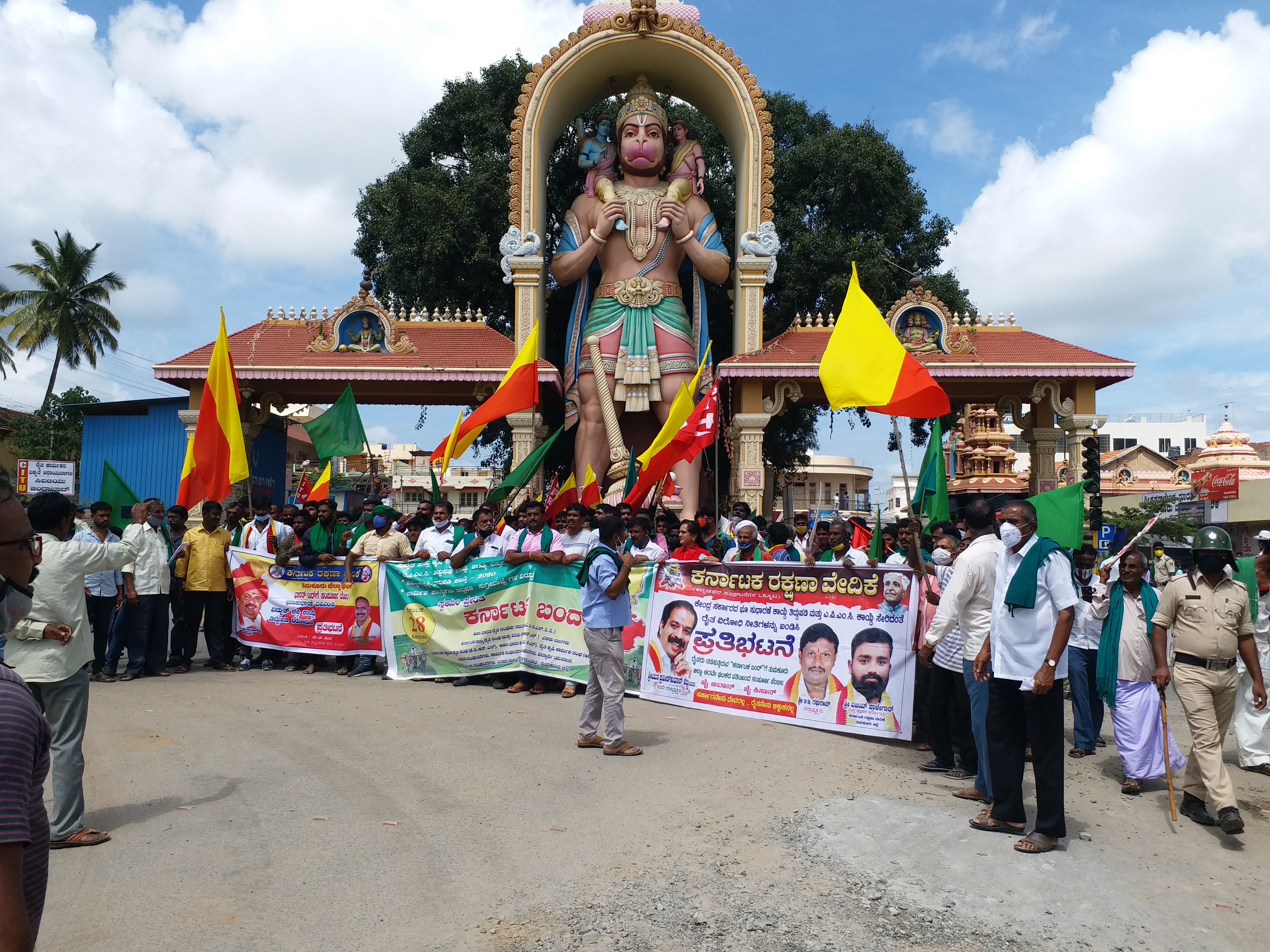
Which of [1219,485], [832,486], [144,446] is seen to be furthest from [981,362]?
[832,486]

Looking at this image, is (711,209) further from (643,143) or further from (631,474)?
(631,474)

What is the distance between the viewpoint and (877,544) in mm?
7977

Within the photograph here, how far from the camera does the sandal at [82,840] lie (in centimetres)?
468

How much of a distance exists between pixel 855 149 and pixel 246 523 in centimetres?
1405

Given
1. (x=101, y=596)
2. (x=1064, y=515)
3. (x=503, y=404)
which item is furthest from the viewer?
(x=503, y=404)

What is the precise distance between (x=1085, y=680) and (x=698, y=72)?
12471 millimetres

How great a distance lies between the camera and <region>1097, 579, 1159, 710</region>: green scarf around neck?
21.4ft

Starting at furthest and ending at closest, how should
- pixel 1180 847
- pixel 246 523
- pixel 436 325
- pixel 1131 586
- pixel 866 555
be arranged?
pixel 436 325 → pixel 246 523 → pixel 866 555 → pixel 1131 586 → pixel 1180 847

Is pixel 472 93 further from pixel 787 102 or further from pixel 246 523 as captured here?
pixel 246 523

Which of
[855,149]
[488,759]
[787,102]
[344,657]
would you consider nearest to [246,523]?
[344,657]

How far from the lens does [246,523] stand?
1095 cm

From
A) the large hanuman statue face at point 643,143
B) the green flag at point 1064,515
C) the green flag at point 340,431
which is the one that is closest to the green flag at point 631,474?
the green flag at point 340,431

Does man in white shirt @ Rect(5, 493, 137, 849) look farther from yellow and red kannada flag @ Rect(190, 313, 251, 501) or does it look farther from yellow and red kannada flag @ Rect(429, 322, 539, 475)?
yellow and red kannada flag @ Rect(429, 322, 539, 475)

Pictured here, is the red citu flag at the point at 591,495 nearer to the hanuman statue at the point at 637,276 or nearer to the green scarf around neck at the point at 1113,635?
the hanuman statue at the point at 637,276
